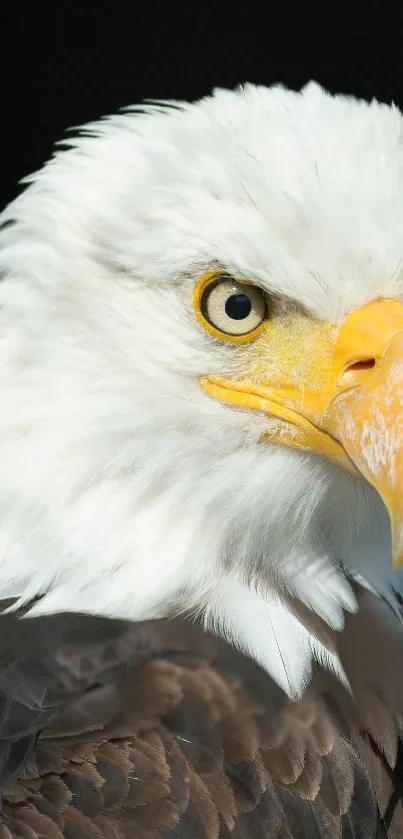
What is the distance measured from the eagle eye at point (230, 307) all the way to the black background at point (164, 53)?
2.94 m

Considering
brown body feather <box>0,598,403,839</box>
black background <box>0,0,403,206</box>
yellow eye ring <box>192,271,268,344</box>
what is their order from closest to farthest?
1. brown body feather <box>0,598,403,839</box>
2. yellow eye ring <box>192,271,268,344</box>
3. black background <box>0,0,403,206</box>

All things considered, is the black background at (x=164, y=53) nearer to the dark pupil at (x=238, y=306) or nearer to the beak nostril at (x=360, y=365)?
the dark pupil at (x=238, y=306)

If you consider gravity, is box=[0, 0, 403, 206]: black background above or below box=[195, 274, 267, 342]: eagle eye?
above

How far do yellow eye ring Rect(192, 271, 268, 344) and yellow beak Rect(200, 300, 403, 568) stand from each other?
0.11 feet

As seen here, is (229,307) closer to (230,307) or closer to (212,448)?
(230,307)

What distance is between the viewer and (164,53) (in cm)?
484

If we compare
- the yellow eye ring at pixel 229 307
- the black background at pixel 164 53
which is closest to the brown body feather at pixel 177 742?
the yellow eye ring at pixel 229 307

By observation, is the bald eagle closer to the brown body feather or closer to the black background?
the brown body feather

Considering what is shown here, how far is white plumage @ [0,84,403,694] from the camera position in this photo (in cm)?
212

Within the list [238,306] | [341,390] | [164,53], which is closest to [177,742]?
[341,390]

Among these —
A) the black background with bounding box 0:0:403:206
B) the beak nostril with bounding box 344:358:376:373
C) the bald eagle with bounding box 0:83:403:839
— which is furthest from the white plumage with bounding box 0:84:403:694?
the black background with bounding box 0:0:403:206

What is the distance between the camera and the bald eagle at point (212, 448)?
197cm

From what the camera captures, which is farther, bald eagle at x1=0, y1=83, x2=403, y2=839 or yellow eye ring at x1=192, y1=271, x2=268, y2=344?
yellow eye ring at x1=192, y1=271, x2=268, y2=344

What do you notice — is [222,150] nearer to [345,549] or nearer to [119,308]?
[119,308]
